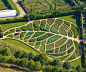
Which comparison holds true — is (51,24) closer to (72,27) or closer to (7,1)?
(72,27)

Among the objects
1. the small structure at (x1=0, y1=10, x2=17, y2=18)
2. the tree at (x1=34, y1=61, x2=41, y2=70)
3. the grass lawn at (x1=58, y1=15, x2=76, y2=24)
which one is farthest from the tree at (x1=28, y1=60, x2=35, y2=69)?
the grass lawn at (x1=58, y1=15, x2=76, y2=24)

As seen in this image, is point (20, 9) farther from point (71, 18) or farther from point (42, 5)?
point (71, 18)

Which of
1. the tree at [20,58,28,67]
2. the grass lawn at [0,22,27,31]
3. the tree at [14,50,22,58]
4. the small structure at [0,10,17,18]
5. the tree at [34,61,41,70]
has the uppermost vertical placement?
the small structure at [0,10,17,18]

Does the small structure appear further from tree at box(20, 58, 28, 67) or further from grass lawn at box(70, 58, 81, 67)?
grass lawn at box(70, 58, 81, 67)

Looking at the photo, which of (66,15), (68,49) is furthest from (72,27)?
(68,49)

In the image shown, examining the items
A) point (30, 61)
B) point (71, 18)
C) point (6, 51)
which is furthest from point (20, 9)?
point (30, 61)

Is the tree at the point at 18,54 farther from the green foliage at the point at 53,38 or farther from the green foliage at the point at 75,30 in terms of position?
the green foliage at the point at 75,30

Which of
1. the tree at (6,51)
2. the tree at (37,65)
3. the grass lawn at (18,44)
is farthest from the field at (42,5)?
the tree at (37,65)
